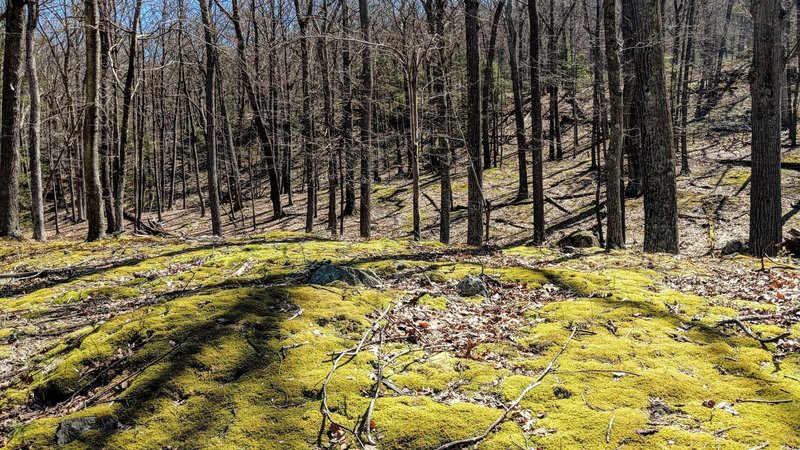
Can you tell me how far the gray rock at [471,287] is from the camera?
6234mm

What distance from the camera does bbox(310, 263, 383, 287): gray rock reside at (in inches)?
243

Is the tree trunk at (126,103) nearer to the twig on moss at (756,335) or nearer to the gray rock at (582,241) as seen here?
the gray rock at (582,241)

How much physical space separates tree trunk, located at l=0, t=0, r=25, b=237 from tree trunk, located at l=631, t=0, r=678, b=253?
14.0 m

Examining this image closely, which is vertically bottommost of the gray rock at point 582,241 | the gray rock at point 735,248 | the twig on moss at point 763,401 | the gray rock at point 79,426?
the gray rock at point 735,248

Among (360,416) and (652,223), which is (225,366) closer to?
(360,416)

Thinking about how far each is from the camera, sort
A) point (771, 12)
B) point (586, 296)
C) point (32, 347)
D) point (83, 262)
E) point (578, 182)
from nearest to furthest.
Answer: point (32, 347) < point (586, 296) < point (83, 262) < point (771, 12) < point (578, 182)

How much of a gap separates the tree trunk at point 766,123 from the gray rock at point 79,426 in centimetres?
1087

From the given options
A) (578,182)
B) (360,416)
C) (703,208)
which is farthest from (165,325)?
(578,182)

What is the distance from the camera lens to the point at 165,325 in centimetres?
453

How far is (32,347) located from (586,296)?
588 cm

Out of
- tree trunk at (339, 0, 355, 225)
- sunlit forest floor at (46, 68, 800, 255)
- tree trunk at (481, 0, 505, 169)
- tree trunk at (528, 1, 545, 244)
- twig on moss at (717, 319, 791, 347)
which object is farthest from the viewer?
tree trunk at (481, 0, 505, 169)

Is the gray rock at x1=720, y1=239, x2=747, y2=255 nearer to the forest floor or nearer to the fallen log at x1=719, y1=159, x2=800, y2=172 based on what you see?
the forest floor

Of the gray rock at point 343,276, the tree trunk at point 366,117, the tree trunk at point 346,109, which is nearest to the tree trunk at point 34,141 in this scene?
the tree trunk at point 346,109

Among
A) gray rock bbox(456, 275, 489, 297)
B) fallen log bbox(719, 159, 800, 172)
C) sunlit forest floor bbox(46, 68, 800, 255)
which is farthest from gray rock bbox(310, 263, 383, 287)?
fallen log bbox(719, 159, 800, 172)
